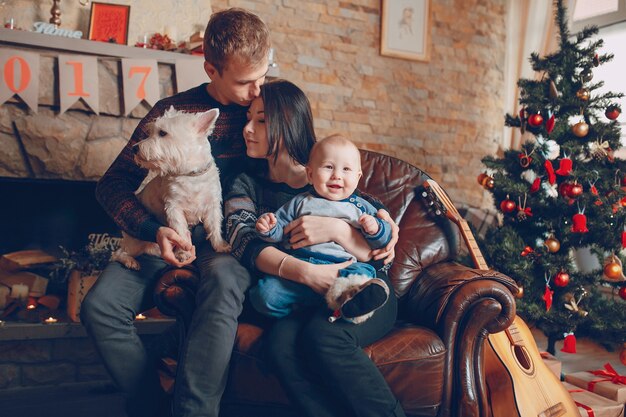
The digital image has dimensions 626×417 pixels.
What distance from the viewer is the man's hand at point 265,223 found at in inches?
70.0

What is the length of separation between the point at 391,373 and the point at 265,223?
0.60m

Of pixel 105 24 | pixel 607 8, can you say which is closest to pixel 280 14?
pixel 105 24

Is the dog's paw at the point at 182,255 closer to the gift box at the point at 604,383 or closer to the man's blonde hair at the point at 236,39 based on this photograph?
the man's blonde hair at the point at 236,39

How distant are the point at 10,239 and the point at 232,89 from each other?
1752mm

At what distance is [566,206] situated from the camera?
2.95m

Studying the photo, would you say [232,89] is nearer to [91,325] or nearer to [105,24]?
[91,325]

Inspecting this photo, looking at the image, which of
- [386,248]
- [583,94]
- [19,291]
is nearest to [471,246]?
[386,248]

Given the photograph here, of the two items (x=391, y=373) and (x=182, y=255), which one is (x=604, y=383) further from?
(x=182, y=255)

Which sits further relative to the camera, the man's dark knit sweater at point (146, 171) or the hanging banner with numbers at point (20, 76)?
the hanging banner with numbers at point (20, 76)

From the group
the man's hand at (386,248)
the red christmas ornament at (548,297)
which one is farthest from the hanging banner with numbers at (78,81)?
the red christmas ornament at (548,297)

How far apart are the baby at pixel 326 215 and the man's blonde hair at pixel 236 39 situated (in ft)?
1.35

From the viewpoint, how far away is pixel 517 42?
4680mm

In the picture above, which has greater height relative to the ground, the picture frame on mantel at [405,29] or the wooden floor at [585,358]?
the picture frame on mantel at [405,29]

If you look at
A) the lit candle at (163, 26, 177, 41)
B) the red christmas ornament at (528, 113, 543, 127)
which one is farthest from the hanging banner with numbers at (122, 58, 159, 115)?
the red christmas ornament at (528, 113, 543, 127)
